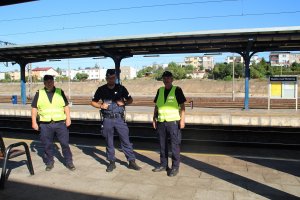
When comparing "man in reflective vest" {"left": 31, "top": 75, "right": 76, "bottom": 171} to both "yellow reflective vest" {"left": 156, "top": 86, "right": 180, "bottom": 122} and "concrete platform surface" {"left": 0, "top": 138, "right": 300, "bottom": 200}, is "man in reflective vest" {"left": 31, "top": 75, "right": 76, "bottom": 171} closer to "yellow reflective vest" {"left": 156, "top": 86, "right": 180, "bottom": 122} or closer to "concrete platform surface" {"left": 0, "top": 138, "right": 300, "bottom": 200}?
"concrete platform surface" {"left": 0, "top": 138, "right": 300, "bottom": 200}

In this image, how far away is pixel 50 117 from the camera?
630 cm

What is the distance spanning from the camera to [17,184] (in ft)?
18.1

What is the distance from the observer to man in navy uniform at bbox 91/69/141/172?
6270 mm

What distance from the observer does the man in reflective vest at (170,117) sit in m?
5.98

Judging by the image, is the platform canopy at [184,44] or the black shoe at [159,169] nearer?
the black shoe at [159,169]

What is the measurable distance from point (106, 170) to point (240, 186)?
2.39 metres

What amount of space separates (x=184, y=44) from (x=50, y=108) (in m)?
9.84

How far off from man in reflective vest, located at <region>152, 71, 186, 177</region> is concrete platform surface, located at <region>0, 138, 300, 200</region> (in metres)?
0.32

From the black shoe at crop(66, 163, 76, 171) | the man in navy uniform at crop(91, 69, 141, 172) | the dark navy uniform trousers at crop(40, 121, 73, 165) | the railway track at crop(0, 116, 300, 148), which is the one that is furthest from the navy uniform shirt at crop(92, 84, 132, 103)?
the railway track at crop(0, 116, 300, 148)

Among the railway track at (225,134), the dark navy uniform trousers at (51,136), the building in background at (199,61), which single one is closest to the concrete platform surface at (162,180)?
the dark navy uniform trousers at (51,136)

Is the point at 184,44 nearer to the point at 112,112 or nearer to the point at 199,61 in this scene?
the point at 112,112

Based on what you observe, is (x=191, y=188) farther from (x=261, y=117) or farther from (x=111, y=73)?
(x=261, y=117)

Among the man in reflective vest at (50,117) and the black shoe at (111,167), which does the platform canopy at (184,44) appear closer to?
the man in reflective vest at (50,117)

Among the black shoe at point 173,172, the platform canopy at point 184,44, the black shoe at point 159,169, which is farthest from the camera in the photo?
the platform canopy at point 184,44
